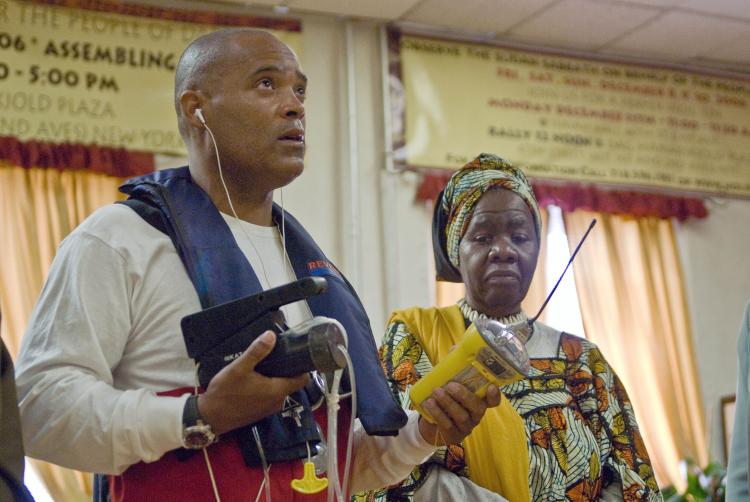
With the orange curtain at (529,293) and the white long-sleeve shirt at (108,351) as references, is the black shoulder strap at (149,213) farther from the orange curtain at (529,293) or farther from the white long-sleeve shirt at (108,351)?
the orange curtain at (529,293)

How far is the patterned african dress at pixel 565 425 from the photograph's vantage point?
265 cm

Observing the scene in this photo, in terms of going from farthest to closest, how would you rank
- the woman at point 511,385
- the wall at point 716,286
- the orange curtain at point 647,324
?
the wall at point 716,286 < the orange curtain at point 647,324 < the woman at point 511,385

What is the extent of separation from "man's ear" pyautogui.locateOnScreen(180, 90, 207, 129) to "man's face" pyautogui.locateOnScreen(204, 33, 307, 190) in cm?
2

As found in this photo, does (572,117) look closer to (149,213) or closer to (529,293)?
(529,293)

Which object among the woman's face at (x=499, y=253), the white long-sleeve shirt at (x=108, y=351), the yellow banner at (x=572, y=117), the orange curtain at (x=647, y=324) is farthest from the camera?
the orange curtain at (x=647, y=324)

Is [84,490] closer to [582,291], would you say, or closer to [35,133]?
[35,133]

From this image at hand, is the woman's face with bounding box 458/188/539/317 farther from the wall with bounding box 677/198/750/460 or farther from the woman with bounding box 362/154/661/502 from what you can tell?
the wall with bounding box 677/198/750/460

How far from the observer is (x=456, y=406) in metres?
1.99

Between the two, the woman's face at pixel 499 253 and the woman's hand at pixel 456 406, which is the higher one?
the woman's face at pixel 499 253

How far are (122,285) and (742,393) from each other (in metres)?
1.73

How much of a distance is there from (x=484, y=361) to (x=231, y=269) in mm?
499

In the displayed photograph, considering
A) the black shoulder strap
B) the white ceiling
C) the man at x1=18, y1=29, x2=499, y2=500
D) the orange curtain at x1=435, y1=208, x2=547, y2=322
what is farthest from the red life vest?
the white ceiling

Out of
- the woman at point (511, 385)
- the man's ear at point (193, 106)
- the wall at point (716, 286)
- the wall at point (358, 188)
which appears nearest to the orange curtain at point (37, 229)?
the wall at point (358, 188)

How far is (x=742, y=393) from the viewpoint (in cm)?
278
